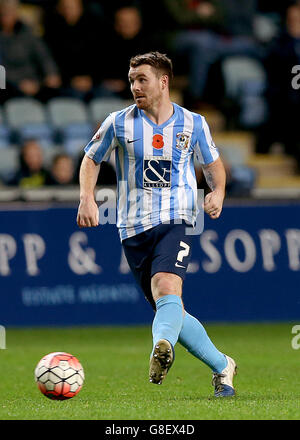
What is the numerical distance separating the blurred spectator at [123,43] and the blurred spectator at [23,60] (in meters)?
0.85

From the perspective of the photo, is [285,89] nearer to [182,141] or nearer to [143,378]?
[143,378]

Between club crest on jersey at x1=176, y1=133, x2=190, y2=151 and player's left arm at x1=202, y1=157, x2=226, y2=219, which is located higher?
club crest on jersey at x1=176, y1=133, x2=190, y2=151

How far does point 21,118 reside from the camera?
1391 cm

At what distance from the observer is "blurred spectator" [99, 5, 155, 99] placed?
14297 millimetres

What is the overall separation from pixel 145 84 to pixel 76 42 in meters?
8.17

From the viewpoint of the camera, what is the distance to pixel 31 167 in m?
12.4

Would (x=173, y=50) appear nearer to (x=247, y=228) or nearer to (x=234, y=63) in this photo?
(x=234, y=63)

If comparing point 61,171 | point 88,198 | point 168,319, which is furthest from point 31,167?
point 168,319

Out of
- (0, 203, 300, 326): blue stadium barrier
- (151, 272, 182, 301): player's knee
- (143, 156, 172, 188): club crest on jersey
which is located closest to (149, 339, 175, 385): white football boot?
(151, 272, 182, 301): player's knee

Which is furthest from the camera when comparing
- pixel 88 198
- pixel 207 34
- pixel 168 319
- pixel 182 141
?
pixel 207 34

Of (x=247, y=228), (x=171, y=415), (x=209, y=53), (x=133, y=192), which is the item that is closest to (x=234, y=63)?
(x=209, y=53)

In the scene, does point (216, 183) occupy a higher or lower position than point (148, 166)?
lower

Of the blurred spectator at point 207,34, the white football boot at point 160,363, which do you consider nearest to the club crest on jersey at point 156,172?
the white football boot at point 160,363

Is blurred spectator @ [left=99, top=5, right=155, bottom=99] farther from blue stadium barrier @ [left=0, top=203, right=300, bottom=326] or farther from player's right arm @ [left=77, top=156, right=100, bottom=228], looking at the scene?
player's right arm @ [left=77, top=156, right=100, bottom=228]
